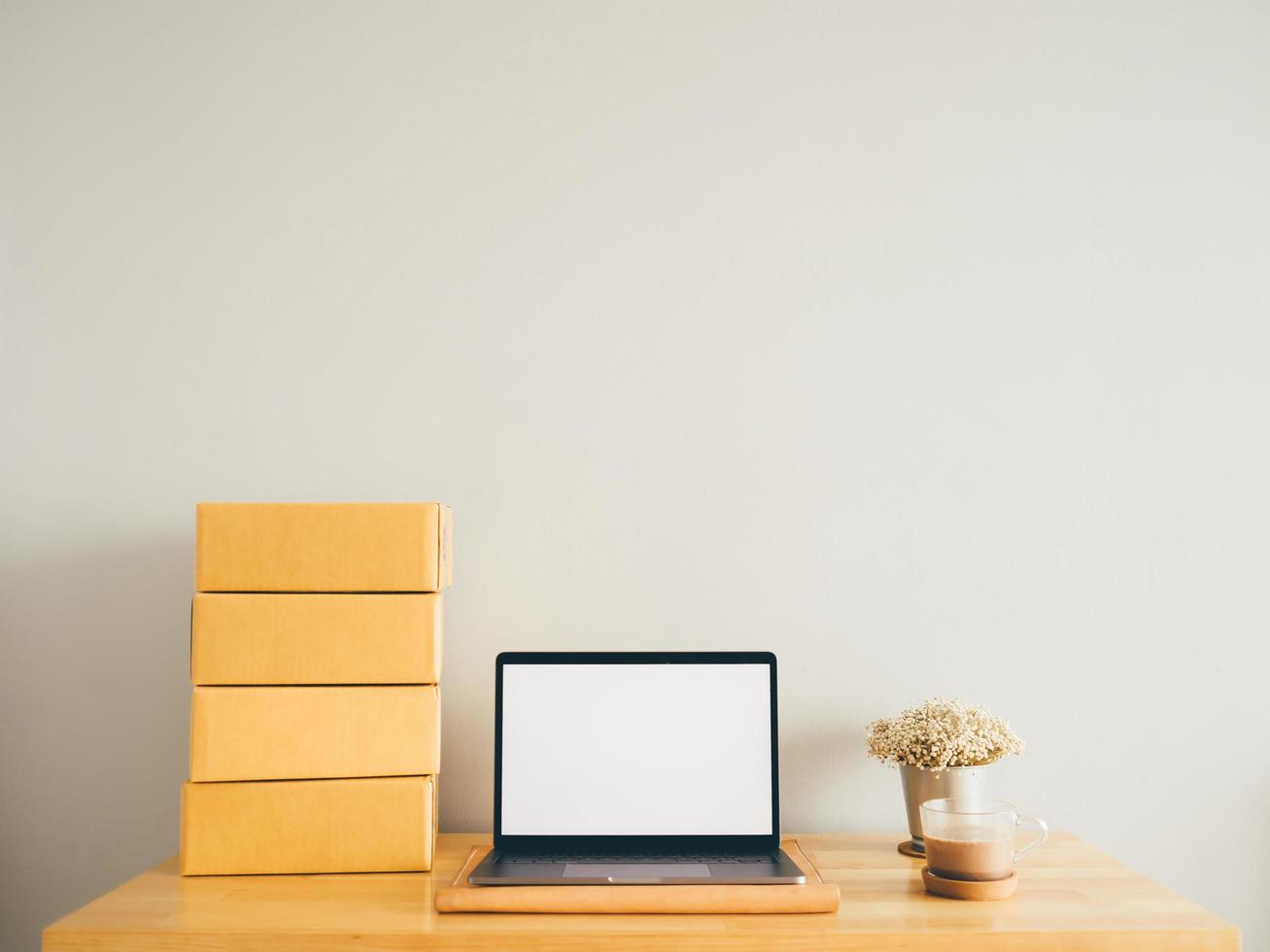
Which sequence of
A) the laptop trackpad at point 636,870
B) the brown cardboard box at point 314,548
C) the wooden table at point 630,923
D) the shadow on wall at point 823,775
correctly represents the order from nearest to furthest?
the wooden table at point 630,923 → the laptop trackpad at point 636,870 → the brown cardboard box at point 314,548 → the shadow on wall at point 823,775

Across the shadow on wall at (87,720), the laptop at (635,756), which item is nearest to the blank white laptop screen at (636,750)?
the laptop at (635,756)

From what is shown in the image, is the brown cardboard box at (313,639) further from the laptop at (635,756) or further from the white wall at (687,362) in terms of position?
the white wall at (687,362)

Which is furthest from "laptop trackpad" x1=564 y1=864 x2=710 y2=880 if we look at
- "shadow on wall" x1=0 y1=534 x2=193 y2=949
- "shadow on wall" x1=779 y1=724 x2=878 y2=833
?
"shadow on wall" x1=0 y1=534 x2=193 y2=949

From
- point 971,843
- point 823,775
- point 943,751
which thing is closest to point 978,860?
point 971,843

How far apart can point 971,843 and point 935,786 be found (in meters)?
0.18

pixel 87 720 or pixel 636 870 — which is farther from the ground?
pixel 87 720

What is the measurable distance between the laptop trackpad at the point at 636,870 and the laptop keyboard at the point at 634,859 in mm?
19

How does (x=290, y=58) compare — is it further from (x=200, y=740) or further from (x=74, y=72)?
(x=200, y=740)

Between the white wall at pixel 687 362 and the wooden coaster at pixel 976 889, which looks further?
the white wall at pixel 687 362

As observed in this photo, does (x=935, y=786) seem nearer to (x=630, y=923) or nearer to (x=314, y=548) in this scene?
(x=630, y=923)

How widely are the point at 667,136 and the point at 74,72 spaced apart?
850mm

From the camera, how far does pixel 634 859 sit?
3.53ft

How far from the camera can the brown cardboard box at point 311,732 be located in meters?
1.07

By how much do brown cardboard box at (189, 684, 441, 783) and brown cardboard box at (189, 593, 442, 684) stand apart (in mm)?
17
